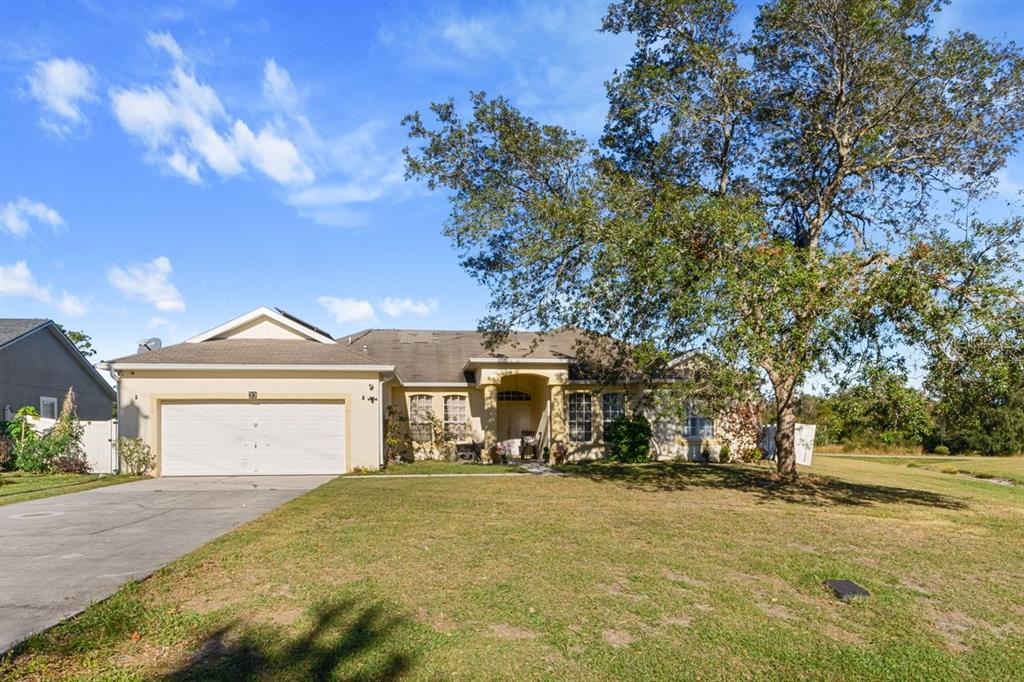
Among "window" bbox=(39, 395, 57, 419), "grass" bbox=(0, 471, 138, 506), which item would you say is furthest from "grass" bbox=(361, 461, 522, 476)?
"window" bbox=(39, 395, 57, 419)

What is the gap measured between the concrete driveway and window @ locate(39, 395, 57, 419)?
11.6 meters

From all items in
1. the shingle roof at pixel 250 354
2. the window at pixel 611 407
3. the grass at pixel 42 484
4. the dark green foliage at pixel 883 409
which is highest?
the shingle roof at pixel 250 354

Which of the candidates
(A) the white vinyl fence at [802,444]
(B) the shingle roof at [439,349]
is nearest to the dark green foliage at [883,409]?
(B) the shingle roof at [439,349]

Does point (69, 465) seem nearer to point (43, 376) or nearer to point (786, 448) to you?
point (43, 376)

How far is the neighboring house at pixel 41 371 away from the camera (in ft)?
69.1

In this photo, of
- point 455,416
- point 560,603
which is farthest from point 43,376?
point 560,603

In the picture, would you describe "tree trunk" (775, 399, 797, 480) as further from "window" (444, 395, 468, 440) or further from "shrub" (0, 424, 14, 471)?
"shrub" (0, 424, 14, 471)

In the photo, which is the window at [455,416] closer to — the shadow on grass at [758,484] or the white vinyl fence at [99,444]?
the shadow on grass at [758,484]

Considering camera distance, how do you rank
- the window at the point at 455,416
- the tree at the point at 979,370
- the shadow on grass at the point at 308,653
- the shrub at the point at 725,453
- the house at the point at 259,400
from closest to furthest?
1. the shadow on grass at the point at 308,653
2. the tree at the point at 979,370
3. the house at the point at 259,400
4. the window at the point at 455,416
5. the shrub at the point at 725,453

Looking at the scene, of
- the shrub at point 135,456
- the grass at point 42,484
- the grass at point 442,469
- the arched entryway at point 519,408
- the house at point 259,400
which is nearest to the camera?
the grass at point 42,484

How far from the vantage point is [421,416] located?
21547mm

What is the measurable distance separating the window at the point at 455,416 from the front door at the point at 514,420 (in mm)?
2569

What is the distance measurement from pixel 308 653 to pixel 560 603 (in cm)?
216

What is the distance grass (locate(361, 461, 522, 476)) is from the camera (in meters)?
17.2
